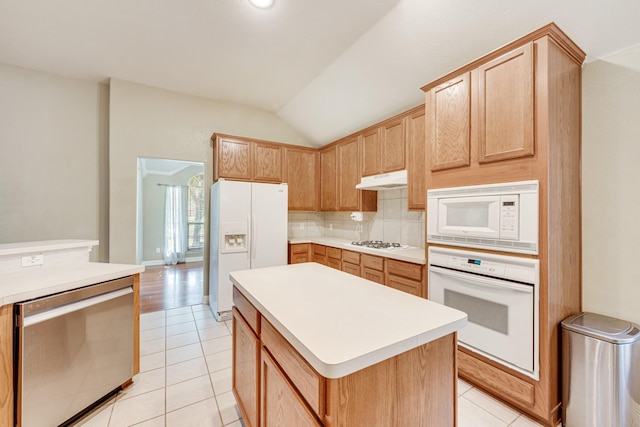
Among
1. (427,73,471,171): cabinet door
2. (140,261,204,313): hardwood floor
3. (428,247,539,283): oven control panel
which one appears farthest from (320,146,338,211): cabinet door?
(140,261,204,313): hardwood floor

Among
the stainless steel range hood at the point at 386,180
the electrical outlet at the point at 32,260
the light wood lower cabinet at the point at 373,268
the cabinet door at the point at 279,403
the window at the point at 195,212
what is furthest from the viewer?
the window at the point at 195,212

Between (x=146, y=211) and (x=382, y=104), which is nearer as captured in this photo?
(x=382, y=104)

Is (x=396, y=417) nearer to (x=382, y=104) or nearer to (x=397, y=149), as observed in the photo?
(x=397, y=149)

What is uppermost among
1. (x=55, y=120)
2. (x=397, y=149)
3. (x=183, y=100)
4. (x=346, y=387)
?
(x=183, y=100)

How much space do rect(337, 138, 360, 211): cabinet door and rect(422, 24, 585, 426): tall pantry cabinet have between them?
1.72m

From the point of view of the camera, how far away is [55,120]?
10.3ft

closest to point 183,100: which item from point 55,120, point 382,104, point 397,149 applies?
point 55,120

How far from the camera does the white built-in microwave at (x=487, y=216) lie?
1.60 m

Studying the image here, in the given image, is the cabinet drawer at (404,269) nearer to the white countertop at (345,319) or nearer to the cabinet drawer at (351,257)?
the cabinet drawer at (351,257)

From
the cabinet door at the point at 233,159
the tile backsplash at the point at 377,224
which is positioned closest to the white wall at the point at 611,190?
the tile backsplash at the point at 377,224

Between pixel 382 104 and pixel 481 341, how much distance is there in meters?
2.69

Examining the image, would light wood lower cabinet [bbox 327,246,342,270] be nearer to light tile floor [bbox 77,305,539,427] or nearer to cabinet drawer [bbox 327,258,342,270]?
cabinet drawer [bbox 327,258,342,270]

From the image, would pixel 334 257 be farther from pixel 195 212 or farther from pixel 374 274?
pixel 195 212

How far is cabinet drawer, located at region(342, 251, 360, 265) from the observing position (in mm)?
3137
